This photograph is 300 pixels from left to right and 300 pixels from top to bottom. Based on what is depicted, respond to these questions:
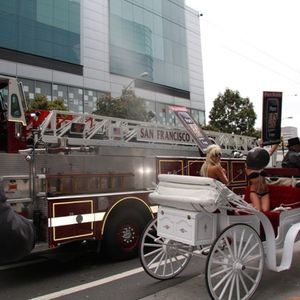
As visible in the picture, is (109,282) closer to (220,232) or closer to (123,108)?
(220,232)

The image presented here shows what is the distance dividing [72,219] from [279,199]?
2.84 metres

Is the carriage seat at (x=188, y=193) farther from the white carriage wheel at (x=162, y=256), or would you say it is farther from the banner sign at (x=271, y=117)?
the banner sign at (x=271, y=117)

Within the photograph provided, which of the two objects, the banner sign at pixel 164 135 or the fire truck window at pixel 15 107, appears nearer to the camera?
the fire truck window at pixel 15 107

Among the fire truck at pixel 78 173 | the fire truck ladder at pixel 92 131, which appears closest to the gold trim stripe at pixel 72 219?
the fire truck at pixel 78 173

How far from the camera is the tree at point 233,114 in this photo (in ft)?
123

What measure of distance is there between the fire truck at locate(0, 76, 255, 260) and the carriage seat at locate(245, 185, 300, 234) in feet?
5.43

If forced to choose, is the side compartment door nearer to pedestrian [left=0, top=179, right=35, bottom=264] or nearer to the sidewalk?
the sidewalk

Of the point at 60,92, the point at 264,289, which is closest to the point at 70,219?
the point at 264,289

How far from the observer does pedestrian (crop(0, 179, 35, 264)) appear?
7.45ft

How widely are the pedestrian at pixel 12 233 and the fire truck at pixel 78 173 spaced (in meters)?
3.37

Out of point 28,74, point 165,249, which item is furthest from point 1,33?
point 165,249

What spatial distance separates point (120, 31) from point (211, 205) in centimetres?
3283

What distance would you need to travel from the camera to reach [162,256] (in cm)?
539

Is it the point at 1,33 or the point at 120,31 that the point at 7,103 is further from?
the point at 120,31
